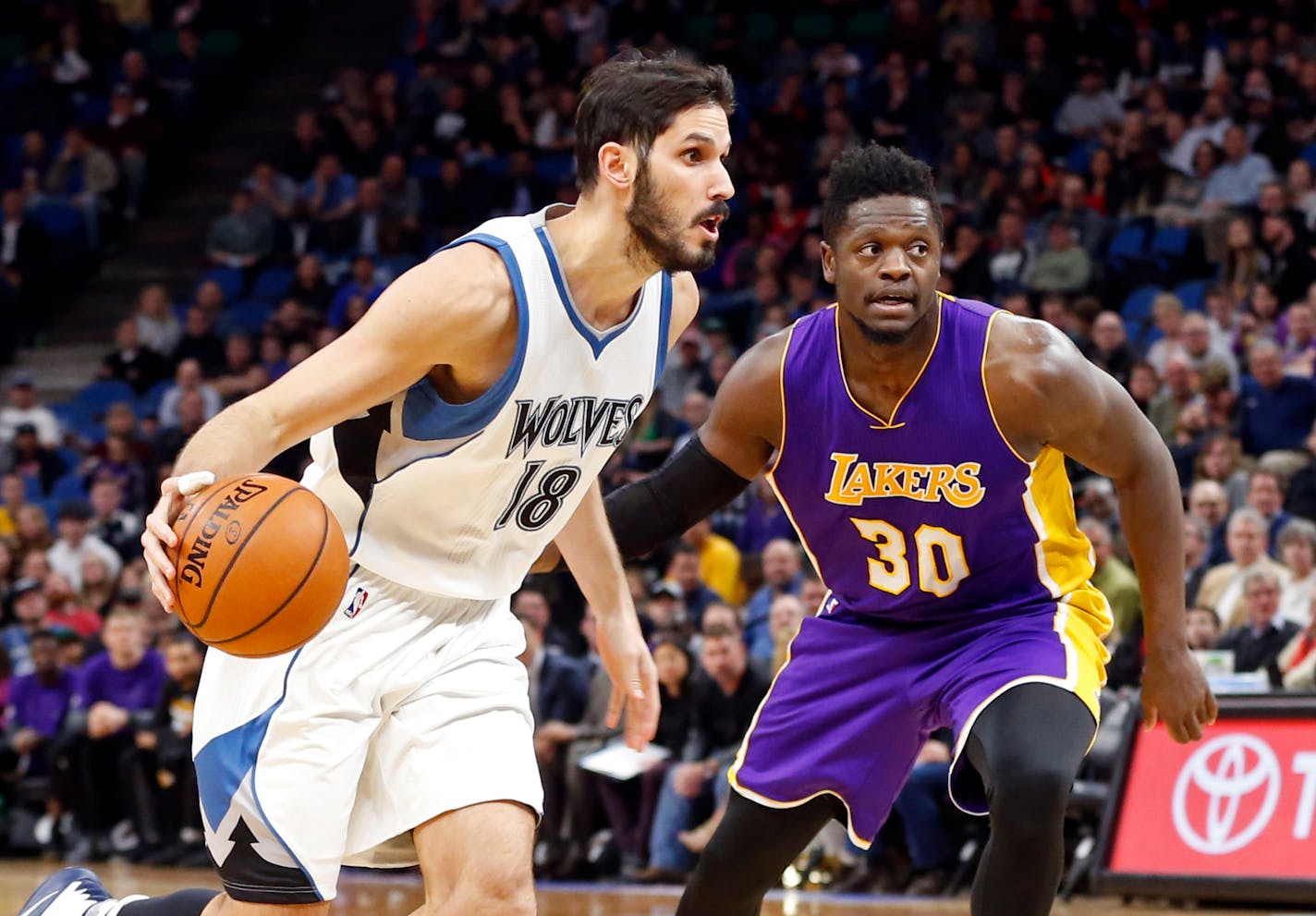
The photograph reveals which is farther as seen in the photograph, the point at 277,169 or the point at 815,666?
the point at 277,169

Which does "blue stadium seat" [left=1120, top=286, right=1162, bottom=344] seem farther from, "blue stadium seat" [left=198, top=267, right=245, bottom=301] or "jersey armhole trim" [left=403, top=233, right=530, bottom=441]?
"jersey armhole trim" [left=403, top=233, right=530, bottom=441]

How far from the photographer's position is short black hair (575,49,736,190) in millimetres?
3916

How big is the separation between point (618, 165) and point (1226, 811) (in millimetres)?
4789

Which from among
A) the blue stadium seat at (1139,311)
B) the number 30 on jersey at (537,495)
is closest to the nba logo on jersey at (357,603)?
the number 30 on jersey at (537,495)

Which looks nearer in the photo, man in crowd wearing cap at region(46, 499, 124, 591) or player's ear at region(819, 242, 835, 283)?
player's ear at region(819, 242, 835, 283)

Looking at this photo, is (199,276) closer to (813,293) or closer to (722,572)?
(813,293)

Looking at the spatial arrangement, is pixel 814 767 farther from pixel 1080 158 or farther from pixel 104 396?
pixel 104 396

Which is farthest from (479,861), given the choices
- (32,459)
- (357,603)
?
(32,459)

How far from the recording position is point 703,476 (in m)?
4.59

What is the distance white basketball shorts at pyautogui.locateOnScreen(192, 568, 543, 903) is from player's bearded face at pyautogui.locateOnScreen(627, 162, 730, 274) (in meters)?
0.88

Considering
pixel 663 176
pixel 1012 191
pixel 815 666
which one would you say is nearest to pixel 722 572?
pixel 1012 191

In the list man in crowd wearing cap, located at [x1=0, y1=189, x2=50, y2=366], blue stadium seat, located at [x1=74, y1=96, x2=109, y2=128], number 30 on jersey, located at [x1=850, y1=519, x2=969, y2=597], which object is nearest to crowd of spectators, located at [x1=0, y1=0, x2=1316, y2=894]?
man in crowd wearing cap, located at [x1=0, y1=189, x2=50, y2=366]

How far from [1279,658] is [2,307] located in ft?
42.2

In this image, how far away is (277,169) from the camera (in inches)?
707
